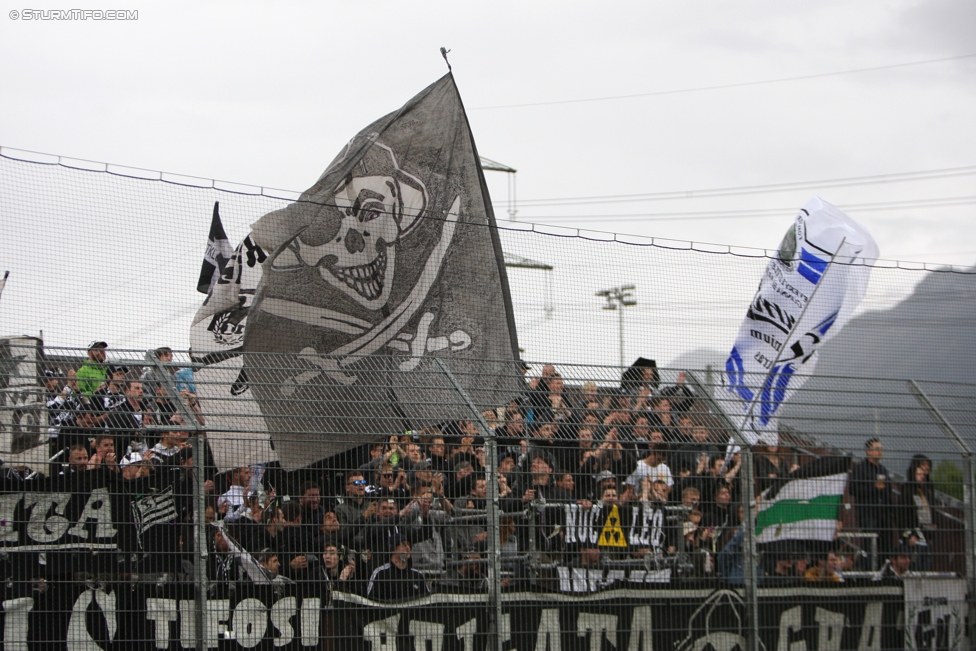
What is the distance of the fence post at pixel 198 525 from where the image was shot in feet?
19.7

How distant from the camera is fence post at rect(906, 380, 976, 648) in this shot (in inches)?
315

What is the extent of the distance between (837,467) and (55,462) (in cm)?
539

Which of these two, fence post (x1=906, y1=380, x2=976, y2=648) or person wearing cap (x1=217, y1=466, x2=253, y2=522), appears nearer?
person wearing cap (x1=217, y1=466, x2=253, y2=522)

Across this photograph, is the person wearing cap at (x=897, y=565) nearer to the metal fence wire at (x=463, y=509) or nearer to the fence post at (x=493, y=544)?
the metal fence wire at (x=463, y=509)

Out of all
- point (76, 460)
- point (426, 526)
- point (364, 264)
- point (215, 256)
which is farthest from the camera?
point (364, 264)

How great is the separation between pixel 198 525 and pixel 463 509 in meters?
1.63

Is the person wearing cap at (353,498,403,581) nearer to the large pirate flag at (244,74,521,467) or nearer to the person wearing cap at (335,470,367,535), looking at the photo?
the person wearing cap at (335,470,367,535)

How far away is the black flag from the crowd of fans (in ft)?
2.97

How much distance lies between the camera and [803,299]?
8.77 meters

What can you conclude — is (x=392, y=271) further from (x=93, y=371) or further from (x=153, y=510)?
(x=153, y=510)

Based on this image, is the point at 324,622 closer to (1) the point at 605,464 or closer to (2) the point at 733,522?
(1) the point at 605,464

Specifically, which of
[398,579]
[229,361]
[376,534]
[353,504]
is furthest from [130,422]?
[398,579]

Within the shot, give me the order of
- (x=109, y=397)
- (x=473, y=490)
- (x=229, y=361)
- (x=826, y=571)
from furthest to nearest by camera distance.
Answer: (x=826, y=571)
(x=229, y=361)
(x=473, y=490)
(x=109, y=397)

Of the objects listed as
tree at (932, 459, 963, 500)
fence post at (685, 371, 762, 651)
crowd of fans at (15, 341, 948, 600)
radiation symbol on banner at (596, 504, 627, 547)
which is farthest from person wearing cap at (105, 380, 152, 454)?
tree at (932, 459, 963, 500)
